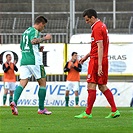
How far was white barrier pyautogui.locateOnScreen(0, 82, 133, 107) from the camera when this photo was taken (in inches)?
1040

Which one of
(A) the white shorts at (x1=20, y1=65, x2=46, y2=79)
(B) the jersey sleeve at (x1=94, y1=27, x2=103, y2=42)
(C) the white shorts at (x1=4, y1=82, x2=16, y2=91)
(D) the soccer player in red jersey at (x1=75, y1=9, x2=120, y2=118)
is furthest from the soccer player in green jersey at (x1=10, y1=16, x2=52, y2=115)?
(C) the white shorts at (x1=4, y1=82, x2=16, y2=91)

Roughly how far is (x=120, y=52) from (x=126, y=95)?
1702 mm

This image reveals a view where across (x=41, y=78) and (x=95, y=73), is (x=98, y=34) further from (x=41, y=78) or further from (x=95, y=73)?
(x=41, y=78)

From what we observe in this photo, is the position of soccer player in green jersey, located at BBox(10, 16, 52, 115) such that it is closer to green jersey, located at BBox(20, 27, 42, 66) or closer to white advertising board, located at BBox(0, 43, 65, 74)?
green jersey, located at BBox(20, 27, 42, 66)

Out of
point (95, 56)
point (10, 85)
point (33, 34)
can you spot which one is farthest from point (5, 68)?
point (95, 56)

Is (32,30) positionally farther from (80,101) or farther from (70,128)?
(80,101)

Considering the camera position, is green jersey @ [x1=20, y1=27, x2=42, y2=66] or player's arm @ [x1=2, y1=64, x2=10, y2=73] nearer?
green jersey @ [x1=20, y1=27, x2=42, y2=66]

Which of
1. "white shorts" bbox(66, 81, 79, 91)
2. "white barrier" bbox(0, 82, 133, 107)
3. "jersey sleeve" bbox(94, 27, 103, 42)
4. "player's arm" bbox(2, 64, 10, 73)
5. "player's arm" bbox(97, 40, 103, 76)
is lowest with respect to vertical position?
"white barrier" bbox(0, 82, 133, 107)

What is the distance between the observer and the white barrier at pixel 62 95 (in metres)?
26.4

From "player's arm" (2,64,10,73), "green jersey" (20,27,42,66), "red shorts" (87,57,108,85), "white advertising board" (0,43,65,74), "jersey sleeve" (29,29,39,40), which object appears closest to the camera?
"red shorts" (87,57,108,85)

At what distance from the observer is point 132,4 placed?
32406 mm

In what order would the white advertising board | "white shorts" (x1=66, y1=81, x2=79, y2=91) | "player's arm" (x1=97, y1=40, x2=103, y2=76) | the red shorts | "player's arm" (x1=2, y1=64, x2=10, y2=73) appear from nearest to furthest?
"player's arm" (x1=97, y1=40, x2=103, y2=76) → the red shorts → "player's arm" (x1=2, y1=64, x2=10, y2=73) → "white shorts" (x1=66, y1=81, x2=79, y2=91) → the white advertising board

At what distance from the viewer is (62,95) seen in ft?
87.6

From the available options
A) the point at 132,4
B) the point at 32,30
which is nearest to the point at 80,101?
the point at 132,4
